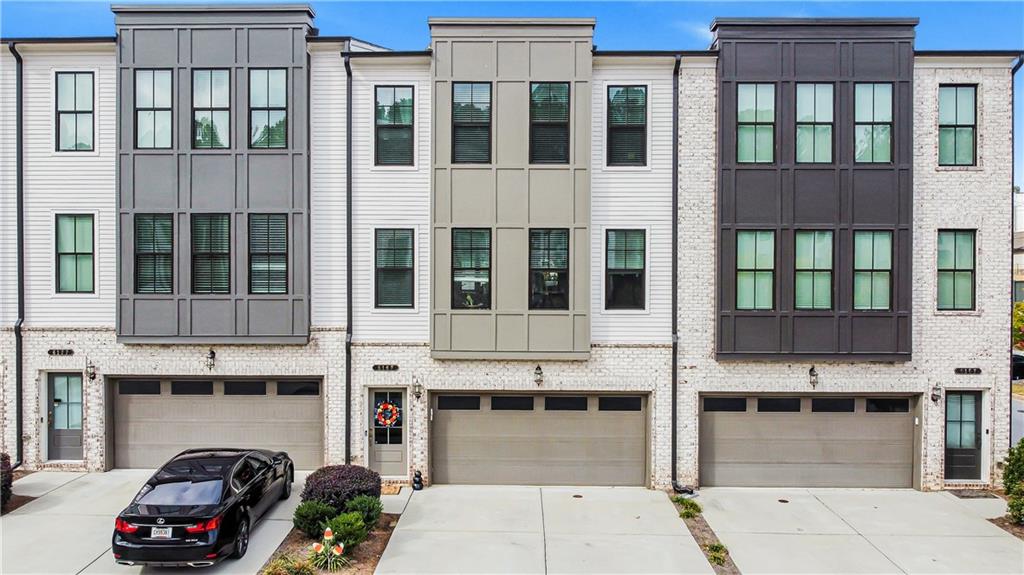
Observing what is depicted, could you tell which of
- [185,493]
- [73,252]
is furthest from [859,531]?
[73,252]

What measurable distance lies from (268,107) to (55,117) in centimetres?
469

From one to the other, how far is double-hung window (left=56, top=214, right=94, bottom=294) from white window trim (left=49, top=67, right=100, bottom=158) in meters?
1.32

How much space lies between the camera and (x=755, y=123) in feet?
42.3

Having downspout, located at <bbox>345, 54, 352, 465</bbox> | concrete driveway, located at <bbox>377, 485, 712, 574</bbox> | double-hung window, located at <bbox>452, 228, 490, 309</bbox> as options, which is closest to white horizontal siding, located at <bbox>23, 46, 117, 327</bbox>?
downspout, located at <bbox>345, 54, 352, 465</bbox>

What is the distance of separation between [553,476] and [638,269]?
475 centimetres

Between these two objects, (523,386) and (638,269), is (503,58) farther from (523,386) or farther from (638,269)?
(523,386)

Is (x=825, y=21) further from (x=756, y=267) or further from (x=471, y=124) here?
(x=471, y=124)

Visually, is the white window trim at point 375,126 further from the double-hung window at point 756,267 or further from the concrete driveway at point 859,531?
the concrete driveway at point 859,531

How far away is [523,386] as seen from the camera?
13094 millimetres

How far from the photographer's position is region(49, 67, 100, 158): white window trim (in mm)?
13328

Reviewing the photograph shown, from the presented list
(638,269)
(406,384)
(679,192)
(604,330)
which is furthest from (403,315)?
(679,192)

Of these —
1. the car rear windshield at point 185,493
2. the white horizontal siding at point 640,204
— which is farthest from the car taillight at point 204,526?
→ the white horizontal siding at point 640,204

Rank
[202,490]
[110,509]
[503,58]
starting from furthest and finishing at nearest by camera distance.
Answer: [503,58], [110,509], [202,490]

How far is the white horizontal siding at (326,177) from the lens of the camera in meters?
13.2
